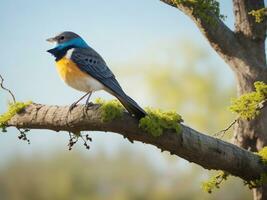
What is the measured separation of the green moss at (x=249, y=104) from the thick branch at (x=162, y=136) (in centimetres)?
25

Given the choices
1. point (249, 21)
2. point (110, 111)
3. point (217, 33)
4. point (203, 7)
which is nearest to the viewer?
point (110, 111)

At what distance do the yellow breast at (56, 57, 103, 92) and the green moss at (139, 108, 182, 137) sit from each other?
406mm

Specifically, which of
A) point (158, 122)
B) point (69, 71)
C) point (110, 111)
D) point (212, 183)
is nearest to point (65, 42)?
point (69, 71)

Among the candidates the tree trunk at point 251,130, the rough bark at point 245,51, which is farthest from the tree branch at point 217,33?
the tree trunk at point 251,130

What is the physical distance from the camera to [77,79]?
3701 millimetres

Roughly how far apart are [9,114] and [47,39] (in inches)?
24.2

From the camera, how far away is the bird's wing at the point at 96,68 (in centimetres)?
369

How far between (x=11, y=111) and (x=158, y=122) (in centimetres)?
112

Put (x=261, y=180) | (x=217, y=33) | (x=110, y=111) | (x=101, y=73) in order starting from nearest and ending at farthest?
(x=110, y=111), (x=101, y=73), (x=261, y=180), (x=217, y=33)

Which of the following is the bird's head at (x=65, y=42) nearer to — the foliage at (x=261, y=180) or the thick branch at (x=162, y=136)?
the thick branch at (x=162, y=136)

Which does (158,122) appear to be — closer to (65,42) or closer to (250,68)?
(65,42)

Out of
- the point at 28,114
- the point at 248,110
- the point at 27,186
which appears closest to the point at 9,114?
the point at 28,114

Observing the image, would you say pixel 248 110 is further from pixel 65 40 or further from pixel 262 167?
pixel 65 40

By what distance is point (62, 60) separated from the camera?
3785mm
